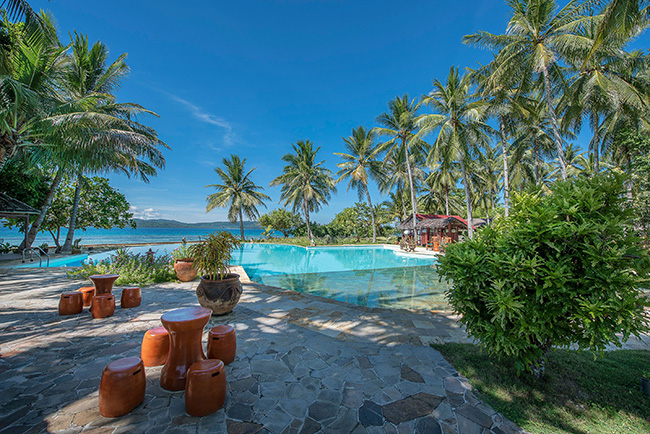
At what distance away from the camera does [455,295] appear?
246 cm

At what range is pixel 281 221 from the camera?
27.1 metres

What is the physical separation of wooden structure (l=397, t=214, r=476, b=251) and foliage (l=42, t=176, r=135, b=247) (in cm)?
1994

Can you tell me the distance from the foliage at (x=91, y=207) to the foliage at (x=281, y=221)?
13.5 meters

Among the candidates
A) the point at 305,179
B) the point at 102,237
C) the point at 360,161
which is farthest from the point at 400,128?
the point at 102,237

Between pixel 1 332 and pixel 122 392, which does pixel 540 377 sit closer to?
pixel 122 392

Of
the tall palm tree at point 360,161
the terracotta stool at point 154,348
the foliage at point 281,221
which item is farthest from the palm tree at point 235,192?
the terracotta stool at point 154,348

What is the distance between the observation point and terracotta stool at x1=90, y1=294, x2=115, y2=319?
12.7ft

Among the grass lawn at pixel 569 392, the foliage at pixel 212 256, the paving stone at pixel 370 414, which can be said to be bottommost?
the paving stone at pixel 370 414

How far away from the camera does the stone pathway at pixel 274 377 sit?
6.06 ft

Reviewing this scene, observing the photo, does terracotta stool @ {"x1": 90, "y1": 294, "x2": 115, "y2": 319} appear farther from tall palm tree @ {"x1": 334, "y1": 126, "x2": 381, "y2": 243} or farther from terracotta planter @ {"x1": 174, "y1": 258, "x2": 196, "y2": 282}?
tall palm tree @ {"x1": 334, "y1": 126, "x2": 381, "y2": 243}

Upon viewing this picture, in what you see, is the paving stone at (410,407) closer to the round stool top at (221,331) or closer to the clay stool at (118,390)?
the round stool top at (221,331)

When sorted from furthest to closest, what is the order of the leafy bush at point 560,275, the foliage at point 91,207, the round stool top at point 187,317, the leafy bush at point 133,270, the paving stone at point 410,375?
the foliage at point 91,207, the leafy bush at point 133,270, the paving stone at point 410,375, the round stool top at point 187,317, the leafy bush at point 560,275

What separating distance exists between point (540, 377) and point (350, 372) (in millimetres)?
1906

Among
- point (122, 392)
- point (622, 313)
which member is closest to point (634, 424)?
point (622, 313)
